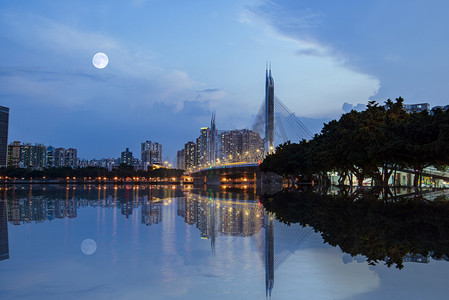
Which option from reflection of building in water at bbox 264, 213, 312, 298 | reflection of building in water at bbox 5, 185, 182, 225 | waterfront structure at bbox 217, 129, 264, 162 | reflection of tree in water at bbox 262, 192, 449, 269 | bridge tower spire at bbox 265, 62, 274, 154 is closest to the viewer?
reflection of building in water at bbox 264, 213, 312, 298

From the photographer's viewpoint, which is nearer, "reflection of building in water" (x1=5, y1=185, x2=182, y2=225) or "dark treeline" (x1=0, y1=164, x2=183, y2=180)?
"reflection of building in water" (x1=5, y1=185, x2=182, y2=225)

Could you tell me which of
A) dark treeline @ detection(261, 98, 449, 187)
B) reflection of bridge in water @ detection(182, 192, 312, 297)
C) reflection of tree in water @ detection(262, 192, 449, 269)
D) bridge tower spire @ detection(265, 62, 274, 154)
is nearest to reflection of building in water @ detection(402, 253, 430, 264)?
reflection of tree in water @ detection(262, 192, 449, 269)

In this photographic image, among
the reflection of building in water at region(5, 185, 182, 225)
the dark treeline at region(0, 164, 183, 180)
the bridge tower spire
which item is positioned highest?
the bridge tower spire

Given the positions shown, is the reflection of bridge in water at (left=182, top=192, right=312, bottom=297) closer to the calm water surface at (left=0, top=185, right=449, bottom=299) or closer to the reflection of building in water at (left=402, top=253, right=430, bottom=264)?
the calm water surface at (left=0, top=185, right=449, bottom=299)

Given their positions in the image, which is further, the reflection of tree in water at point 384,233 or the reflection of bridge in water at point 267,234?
the reflection of tree in water at point 384,233

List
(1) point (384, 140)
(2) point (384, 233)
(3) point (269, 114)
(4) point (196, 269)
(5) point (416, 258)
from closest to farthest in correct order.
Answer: (4) point (196, 269) < (5) point (416, 258) < (2) point (384, 233) < (1) point (384, 140) < (3) point (269, 114)

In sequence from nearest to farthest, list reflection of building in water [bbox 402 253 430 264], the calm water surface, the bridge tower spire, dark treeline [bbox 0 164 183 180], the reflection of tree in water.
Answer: the calm water surface
reflection of building in water [bbox 402 253 430 264]
the reflection of tree in water
the bridge tower spire
dark treeline [bbox 0 164 183 180]

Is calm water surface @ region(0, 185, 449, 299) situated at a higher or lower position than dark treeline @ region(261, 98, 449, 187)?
lower

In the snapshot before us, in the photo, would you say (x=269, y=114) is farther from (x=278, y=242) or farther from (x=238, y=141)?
(x=238, y=141)

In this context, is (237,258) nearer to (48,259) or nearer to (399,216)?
(48,259)

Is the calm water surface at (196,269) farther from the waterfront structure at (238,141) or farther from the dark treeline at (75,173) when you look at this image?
the dark treeline at (75,173)

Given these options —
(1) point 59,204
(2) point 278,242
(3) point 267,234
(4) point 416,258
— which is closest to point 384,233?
(3) point 267,234

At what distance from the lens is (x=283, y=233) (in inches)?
601

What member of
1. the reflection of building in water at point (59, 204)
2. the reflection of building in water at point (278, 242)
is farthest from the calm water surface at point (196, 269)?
the reflection of building in water at point (59, 204)
